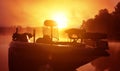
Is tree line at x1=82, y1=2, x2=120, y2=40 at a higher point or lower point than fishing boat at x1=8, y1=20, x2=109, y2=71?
higher

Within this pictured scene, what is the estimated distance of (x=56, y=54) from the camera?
16297 millimetres

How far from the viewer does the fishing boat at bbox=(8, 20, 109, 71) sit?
52.6 ft

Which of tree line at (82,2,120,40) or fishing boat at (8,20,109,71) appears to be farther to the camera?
tree line at (82,2,120,40)

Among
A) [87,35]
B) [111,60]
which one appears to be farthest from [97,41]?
[111,60]

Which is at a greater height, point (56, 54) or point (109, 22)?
point (109, 22)

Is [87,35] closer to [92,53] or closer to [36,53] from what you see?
[92,53]

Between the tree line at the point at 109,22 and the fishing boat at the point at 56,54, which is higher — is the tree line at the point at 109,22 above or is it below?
above

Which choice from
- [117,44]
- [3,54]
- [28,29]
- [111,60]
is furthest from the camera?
[117,44]

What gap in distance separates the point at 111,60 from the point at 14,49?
578 inches

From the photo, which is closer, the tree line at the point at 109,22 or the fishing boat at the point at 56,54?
the fishing boat at the point at 56,54

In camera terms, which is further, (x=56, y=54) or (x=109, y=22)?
(x=109, y=22)

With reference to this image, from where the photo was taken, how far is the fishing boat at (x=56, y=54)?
52.6 feet

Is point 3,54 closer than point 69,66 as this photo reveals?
No

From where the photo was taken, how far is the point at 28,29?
21953 millimetres
